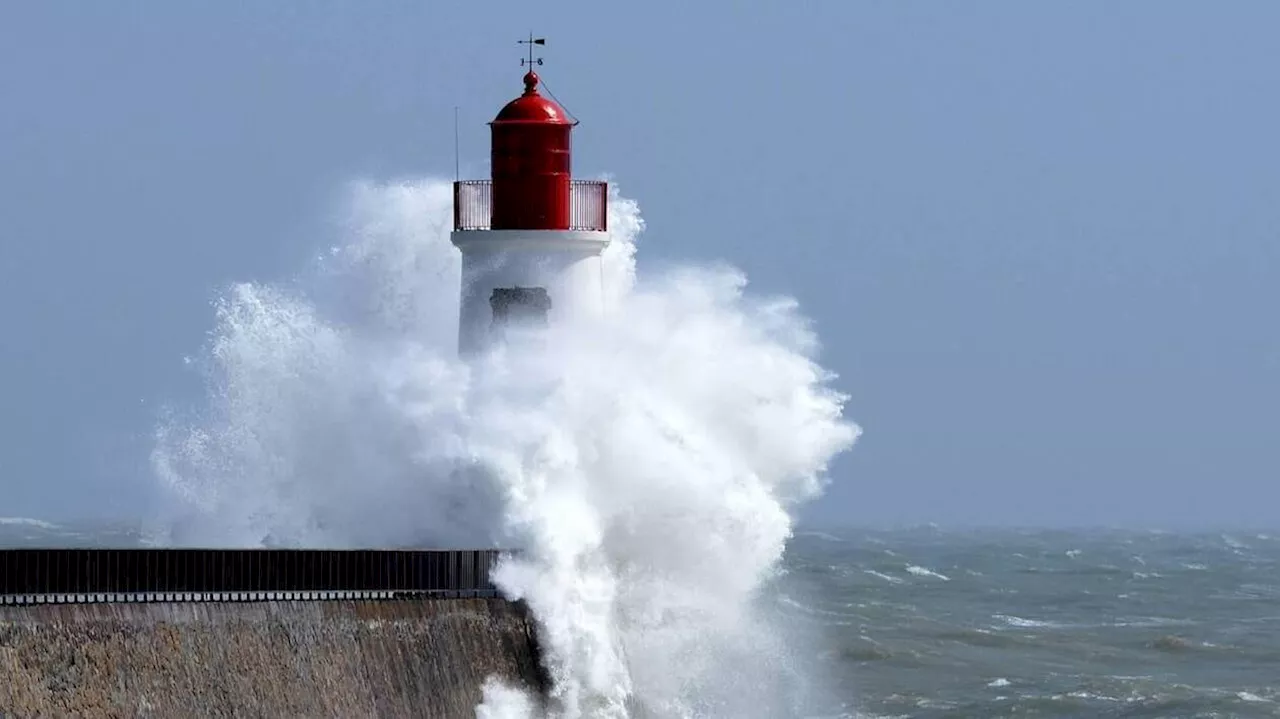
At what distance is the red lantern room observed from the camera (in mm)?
29047

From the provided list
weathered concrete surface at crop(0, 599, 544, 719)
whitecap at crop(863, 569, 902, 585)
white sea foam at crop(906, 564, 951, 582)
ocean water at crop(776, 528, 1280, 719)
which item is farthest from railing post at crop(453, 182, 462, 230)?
white sea foam at crop(906, 564, 951, 582)

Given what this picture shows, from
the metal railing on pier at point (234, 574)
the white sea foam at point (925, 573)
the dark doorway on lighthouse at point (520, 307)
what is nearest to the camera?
the metal railing on pier at point (234, 574)

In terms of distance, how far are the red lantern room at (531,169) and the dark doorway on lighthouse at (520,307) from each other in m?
0.68

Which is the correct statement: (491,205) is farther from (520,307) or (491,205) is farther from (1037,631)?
(1037,631)

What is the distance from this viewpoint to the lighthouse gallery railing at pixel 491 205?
96.3ft

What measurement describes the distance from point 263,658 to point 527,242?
7.68 meters

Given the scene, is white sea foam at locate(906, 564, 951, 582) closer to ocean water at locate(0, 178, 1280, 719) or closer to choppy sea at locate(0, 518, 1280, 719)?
choppy sea at locate(0, 518, 1280, 719)

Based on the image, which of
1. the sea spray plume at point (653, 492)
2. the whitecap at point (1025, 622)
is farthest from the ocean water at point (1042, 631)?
the sea spray plume at point (653, 492)

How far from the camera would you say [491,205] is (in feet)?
96.0

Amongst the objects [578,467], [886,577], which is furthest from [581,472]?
[886,577]

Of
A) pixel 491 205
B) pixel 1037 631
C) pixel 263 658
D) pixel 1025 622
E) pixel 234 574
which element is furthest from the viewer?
pixel 1025 622

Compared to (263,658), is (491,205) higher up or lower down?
higher up

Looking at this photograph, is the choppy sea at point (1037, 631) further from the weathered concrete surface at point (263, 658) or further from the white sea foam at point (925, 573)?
the weathered concrete surface at point (263, 658)

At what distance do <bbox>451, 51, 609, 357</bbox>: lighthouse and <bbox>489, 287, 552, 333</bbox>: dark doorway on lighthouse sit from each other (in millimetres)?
10
